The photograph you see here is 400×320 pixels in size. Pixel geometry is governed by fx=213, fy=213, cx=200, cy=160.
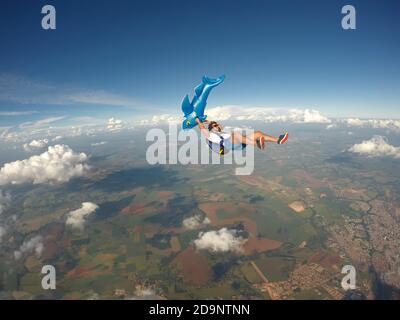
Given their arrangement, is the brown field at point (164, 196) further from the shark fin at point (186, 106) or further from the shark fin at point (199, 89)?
the shark fin at point (199, 89)

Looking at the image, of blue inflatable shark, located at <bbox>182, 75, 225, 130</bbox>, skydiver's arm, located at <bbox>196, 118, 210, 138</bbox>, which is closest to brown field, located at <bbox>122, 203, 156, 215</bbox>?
skydiver's arm, located at <bbox>196, 118, 210, 138</bbox>

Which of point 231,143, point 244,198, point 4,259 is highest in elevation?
point 231,143

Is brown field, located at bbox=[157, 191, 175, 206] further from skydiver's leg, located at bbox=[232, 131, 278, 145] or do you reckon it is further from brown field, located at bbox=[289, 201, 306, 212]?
skydiver's leg, located at bbox=[232, 131, 278, 145]

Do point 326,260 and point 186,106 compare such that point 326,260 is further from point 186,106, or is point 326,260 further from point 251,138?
point 186,106
